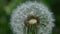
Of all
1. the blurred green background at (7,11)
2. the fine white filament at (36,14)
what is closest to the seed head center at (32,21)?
the fine white filament at (36,14)

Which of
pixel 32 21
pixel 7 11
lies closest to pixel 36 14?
pixel 32 21

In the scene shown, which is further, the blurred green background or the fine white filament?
the blurred green background

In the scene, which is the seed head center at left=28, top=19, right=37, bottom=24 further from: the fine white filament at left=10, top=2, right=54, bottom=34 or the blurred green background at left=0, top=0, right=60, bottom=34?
the blurred green background at left=0, top=0, right=60, bottom=34

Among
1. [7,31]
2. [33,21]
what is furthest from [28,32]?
[7,31]

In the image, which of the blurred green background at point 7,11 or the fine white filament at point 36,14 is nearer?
the fine white filament at point 36,14

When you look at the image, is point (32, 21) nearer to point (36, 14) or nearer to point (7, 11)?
point (36, 14)

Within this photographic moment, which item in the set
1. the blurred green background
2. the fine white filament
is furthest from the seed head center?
the blurred green background

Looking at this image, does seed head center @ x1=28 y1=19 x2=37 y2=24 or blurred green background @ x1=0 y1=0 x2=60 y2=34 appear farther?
blurred green background @ x1=0 y1=0 x2=60 y2=34

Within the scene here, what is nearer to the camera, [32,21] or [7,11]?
[32,21]

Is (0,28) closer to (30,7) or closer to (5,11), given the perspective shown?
(5,11)

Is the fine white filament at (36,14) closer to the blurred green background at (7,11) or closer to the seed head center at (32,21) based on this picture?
the seed head center at (32,21)

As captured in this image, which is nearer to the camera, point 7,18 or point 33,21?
point 33,21
